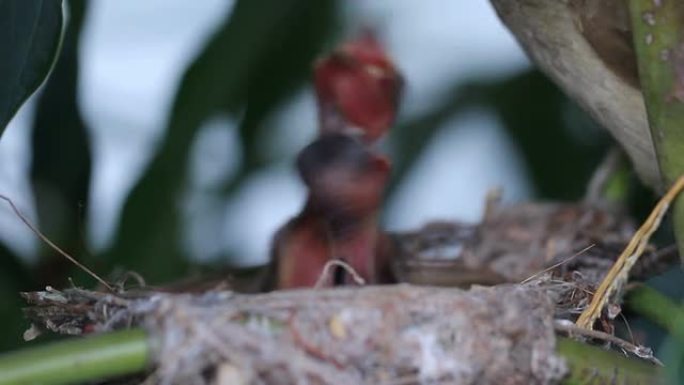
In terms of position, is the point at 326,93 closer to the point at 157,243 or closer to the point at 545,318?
the point at 157,243

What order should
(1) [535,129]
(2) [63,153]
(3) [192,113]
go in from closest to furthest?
(2) [63,153]
(3) [192,113]
(1) [535,129]

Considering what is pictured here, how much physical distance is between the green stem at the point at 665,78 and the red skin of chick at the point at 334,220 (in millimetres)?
543

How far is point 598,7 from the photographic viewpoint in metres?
1.53

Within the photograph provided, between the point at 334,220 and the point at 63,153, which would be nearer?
the point at 334,220

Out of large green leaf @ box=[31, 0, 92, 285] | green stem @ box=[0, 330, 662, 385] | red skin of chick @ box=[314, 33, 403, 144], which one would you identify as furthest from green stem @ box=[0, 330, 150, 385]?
large green leaf @ box=[31, 0, 92, 285]

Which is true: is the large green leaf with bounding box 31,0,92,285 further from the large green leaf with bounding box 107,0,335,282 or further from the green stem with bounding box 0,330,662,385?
the green stem with bounding box 0,330,662,385

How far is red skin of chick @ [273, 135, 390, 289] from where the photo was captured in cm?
186

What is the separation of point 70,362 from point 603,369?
0.44 metres

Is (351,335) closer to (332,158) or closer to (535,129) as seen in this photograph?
(332,158)

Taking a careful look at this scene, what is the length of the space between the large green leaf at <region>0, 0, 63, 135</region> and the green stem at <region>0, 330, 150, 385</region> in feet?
1.38

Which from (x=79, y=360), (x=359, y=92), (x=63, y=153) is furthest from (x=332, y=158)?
(x=79, y=360)

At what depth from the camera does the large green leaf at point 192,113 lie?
2.46m

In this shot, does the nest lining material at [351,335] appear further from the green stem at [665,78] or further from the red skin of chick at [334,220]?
the red skin of chick at [334,220]

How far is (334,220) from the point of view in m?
1.91
